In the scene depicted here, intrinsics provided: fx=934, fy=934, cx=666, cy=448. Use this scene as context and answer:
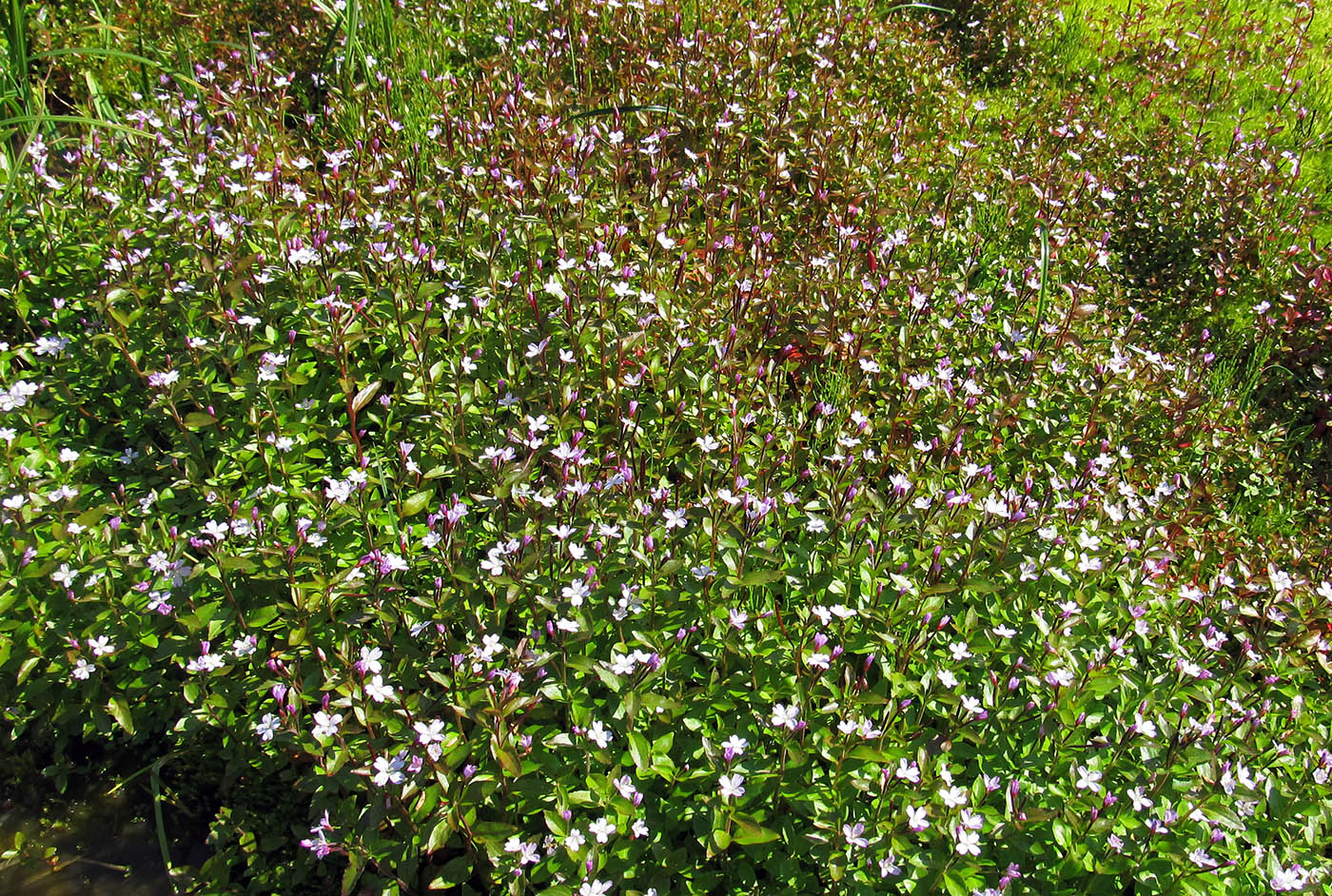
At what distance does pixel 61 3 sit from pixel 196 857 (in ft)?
18.3

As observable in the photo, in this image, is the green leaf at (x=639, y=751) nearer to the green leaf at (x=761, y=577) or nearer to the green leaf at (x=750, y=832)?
the green leaf at (x=750, y=832)

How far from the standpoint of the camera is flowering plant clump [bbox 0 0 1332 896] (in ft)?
8.94

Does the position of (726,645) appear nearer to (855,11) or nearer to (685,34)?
(685,34)

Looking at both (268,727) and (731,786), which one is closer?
(731,786)

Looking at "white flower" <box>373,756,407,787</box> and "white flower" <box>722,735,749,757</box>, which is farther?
"white flower" <box>722,735,749,757</box>

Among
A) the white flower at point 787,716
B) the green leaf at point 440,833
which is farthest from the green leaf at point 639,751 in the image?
the green leaf at point 440,833

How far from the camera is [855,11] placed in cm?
654

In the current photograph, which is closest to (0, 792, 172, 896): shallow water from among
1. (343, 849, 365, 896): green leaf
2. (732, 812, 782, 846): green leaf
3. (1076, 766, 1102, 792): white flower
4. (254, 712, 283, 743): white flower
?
(254, 712, 283, 743): white flower

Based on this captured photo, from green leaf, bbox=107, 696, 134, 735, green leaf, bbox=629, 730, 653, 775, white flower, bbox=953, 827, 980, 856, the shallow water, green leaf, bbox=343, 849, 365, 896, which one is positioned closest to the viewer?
white flower, bbox=953, 827, 980, 856

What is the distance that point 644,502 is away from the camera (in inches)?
128

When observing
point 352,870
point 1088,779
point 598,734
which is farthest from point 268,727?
point 1088,779

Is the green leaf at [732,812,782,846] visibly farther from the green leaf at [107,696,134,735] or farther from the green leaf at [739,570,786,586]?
the green leaf at [107,696,134,735]

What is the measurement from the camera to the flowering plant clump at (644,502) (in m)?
2.72

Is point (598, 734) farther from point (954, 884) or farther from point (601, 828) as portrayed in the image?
point (954, 884)
